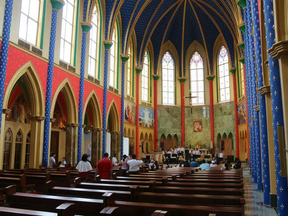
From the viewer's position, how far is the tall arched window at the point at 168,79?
29422 millimetres

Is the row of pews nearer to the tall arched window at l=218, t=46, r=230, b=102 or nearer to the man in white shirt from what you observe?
the man in white shirt

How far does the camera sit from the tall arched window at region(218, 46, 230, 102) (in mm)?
27611

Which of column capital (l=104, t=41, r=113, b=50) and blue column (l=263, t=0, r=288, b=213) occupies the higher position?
column capital (l=104, t=41, r=113, b=50)

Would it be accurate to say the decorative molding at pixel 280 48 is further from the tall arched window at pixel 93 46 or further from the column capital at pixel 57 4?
the tall arched window at pixel 93 46

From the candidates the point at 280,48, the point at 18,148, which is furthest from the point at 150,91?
the point at 280,48

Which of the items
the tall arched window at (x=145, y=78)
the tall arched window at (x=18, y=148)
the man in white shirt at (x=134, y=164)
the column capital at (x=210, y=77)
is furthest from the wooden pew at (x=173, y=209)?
the column capital at (x=210, y=77)

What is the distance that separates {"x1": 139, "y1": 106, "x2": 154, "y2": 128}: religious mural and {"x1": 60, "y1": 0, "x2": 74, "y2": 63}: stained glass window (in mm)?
11243

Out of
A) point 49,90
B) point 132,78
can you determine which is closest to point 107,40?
point 132,78

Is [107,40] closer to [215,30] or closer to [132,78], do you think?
[132,78]

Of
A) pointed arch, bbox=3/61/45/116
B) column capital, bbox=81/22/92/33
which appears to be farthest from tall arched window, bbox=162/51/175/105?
pointed arch, bbox=3/61/45/116

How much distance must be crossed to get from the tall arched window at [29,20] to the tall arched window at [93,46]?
17.2 feet

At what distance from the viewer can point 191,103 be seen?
27656 mm

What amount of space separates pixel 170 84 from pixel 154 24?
6.74 metres

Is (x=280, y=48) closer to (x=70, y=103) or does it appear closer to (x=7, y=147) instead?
(x=70, y=103)
